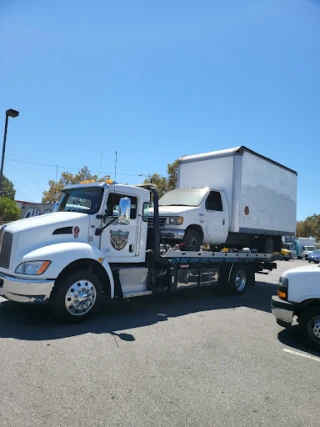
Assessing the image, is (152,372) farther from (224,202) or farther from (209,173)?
(209,173)

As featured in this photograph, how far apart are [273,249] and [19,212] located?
33.4 metres

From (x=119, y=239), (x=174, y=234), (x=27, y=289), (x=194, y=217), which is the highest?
(x=194, y=217)

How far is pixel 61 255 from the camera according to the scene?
5.32 meters

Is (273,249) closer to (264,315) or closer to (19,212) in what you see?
(264,315)

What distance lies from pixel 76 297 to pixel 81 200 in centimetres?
200

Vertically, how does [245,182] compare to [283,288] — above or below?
above

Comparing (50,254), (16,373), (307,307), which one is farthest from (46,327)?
(307,307)

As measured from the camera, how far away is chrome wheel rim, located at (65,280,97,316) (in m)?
5.41

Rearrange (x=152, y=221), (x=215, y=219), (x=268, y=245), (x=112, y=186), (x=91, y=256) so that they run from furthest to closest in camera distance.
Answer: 1. (x=268, y=245)
2. (x=215, y=219)
3. (x=152, y=221)
4. (x=112, y=186)
5. (x=91, y=256)

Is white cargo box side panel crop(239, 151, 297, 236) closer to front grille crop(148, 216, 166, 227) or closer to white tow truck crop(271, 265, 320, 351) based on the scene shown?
front grille crop(148, 216, 166, 227)

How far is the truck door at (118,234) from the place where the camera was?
6367 millimetres

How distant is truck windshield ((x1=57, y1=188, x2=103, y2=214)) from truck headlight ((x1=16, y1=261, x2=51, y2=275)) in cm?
143

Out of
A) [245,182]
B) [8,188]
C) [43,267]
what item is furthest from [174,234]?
[8,188]

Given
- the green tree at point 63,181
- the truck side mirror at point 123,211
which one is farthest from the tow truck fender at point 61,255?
the green tree at point 63,181
